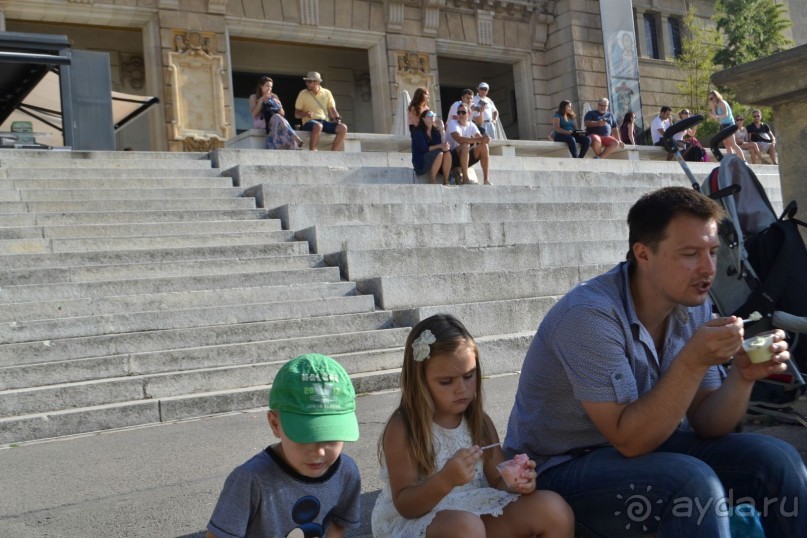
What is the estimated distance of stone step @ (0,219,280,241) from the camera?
8617mm

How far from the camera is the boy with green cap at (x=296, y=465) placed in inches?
101

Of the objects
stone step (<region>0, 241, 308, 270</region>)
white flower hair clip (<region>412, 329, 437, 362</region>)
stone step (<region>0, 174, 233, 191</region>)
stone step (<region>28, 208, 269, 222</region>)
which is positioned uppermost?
stone step (<region>0, 174, 233, 191</region>)

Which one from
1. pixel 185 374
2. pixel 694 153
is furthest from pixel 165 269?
pixel 694 153

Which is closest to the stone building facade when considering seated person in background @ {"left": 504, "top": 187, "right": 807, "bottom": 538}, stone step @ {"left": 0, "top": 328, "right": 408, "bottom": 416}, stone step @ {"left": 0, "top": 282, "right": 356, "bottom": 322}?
stone step @ {"left": 0, "top": 282, "right": 356, "bottom": 322}

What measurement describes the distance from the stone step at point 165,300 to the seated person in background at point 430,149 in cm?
412

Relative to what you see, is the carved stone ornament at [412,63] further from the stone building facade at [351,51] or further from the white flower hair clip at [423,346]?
the white flower hair clip at [423,346]

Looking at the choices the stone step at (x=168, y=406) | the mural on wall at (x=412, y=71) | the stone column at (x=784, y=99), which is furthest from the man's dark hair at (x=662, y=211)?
the mural on wall at (x=412, y=71)

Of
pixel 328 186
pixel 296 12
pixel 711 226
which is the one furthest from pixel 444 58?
pixel 711 226

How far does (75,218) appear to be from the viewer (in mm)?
9102

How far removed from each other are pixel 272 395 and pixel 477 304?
5.54 meters

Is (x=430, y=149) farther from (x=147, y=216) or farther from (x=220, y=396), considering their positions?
(x=220, y=396)

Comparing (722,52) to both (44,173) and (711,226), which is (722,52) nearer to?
(44,173)

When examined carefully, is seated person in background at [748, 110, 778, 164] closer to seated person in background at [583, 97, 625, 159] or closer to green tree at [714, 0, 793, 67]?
seated person in background at [583, 97, 625, 159]

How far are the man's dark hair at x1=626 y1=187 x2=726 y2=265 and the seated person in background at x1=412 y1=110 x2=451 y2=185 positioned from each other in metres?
9.28
